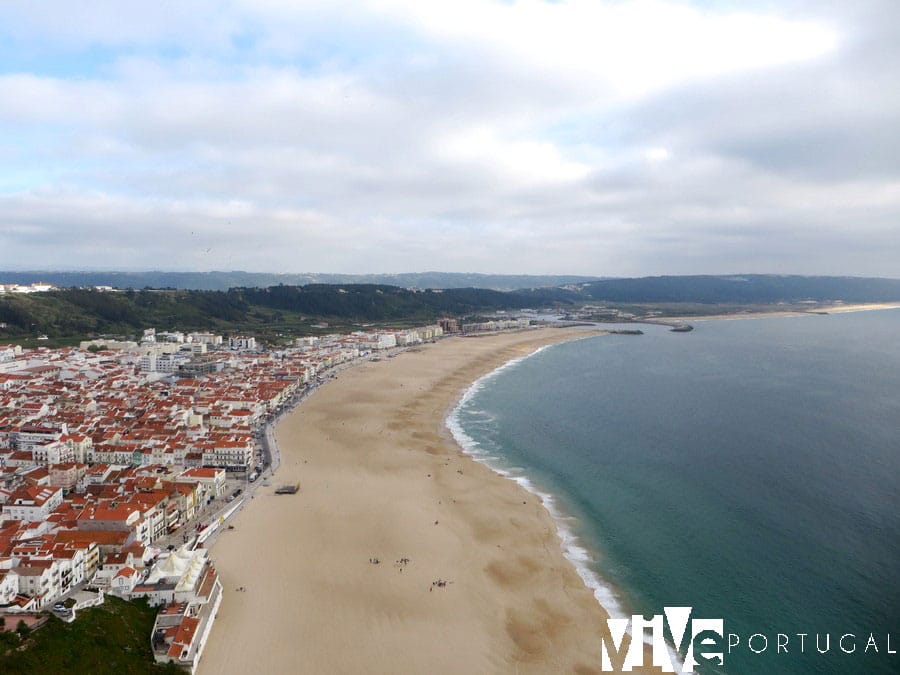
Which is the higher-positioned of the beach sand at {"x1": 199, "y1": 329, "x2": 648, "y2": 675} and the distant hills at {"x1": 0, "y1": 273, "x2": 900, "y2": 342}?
the distant hills at {"x1": 0, "y1": 273, "x2": 900, "y2": 342}

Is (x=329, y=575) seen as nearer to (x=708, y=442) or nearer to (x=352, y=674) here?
(x=352, y=674)

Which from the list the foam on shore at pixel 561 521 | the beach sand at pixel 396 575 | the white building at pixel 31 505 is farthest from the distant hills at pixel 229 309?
the beach sand at pixel 396 575

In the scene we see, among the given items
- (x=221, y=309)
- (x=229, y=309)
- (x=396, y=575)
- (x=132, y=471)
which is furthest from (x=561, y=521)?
(x=229, y=309)

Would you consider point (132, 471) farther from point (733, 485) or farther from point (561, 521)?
point (733, 485)

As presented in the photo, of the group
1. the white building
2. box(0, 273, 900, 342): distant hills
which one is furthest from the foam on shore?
box(0, 273, 900, 342): distant hills

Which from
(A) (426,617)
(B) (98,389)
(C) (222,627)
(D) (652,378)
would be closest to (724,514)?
(A) (426,617)

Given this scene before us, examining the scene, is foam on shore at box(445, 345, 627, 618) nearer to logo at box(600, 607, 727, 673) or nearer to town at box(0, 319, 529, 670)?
logo at box(600, 607, 727, 673)
